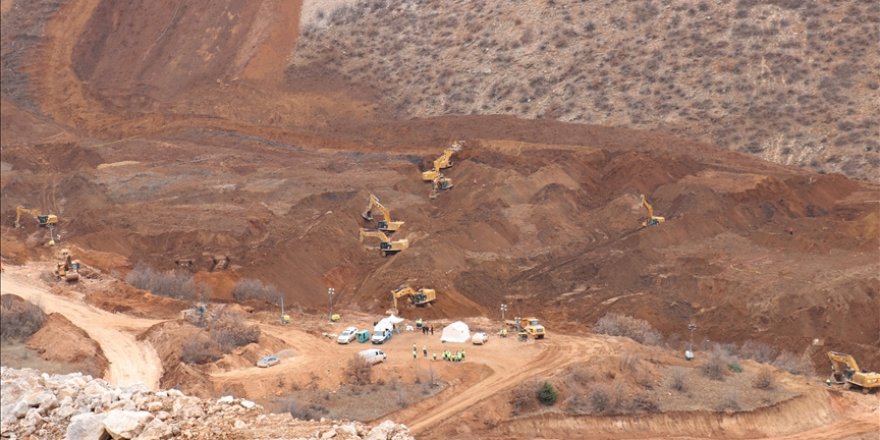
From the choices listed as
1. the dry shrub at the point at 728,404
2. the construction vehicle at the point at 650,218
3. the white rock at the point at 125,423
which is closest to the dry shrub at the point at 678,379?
the dry shrub at the point at 728,404

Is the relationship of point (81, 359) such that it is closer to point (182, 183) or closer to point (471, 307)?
point (471, 307)

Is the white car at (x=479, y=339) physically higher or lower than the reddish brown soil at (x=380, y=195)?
lower

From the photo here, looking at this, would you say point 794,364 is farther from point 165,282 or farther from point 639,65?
point 639,65

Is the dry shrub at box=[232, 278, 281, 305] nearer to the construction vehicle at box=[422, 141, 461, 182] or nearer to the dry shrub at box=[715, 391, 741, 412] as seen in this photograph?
the construction vehicle at box=[422, 141, 461, 182]

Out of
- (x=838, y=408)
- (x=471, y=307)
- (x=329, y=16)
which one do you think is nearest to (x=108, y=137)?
(x=329, y=16)

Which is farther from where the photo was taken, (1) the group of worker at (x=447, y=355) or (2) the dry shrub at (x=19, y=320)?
(2) the dry shrub at (x=19, y=320)

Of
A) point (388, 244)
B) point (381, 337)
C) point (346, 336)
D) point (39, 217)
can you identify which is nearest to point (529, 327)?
point (381, 337)

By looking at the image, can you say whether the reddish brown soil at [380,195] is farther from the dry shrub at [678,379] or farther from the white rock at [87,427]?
the white rock at [87,427]
